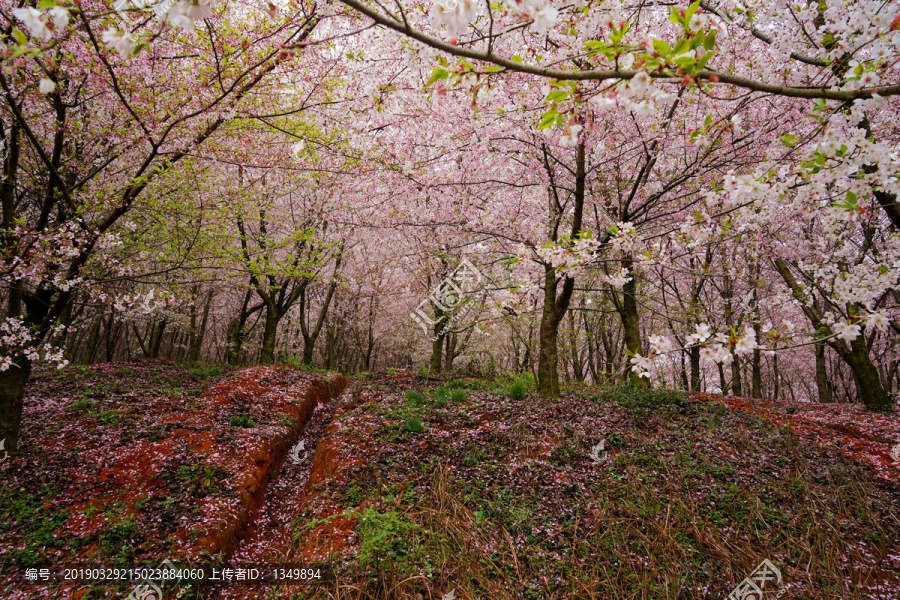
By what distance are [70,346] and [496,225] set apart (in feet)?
94.8

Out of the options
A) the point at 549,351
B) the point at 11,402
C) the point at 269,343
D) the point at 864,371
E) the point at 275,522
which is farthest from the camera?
the point at 269,343

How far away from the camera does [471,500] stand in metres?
4.38

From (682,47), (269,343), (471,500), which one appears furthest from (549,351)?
(269,343)

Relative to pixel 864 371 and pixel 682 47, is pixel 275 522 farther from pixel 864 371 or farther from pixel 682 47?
pixel 864 371

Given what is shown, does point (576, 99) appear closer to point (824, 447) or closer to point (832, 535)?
point (832, 535)

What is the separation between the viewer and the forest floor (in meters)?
3.37

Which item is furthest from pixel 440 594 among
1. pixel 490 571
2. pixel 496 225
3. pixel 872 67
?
pixel 496 225

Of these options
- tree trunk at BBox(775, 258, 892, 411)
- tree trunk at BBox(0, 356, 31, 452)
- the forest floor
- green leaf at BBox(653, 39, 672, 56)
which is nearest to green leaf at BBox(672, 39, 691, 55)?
green leaf at BBox(653, 39, 672, 56)

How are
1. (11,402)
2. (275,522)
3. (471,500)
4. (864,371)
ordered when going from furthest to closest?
1. (864,371)
2. (11,402)
3. (275,522)
4. (471,500)

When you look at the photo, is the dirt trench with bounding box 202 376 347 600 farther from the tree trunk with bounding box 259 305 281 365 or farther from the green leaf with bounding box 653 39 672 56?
the tree trunk with bounding box 259 305 281 365

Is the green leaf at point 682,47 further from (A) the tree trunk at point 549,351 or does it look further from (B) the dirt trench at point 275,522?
(A) the tree trunk at point 549,351

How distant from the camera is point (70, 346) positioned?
78.3 ft

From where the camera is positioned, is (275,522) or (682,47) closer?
(682,47)

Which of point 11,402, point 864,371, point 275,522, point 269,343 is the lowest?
point 275,522
